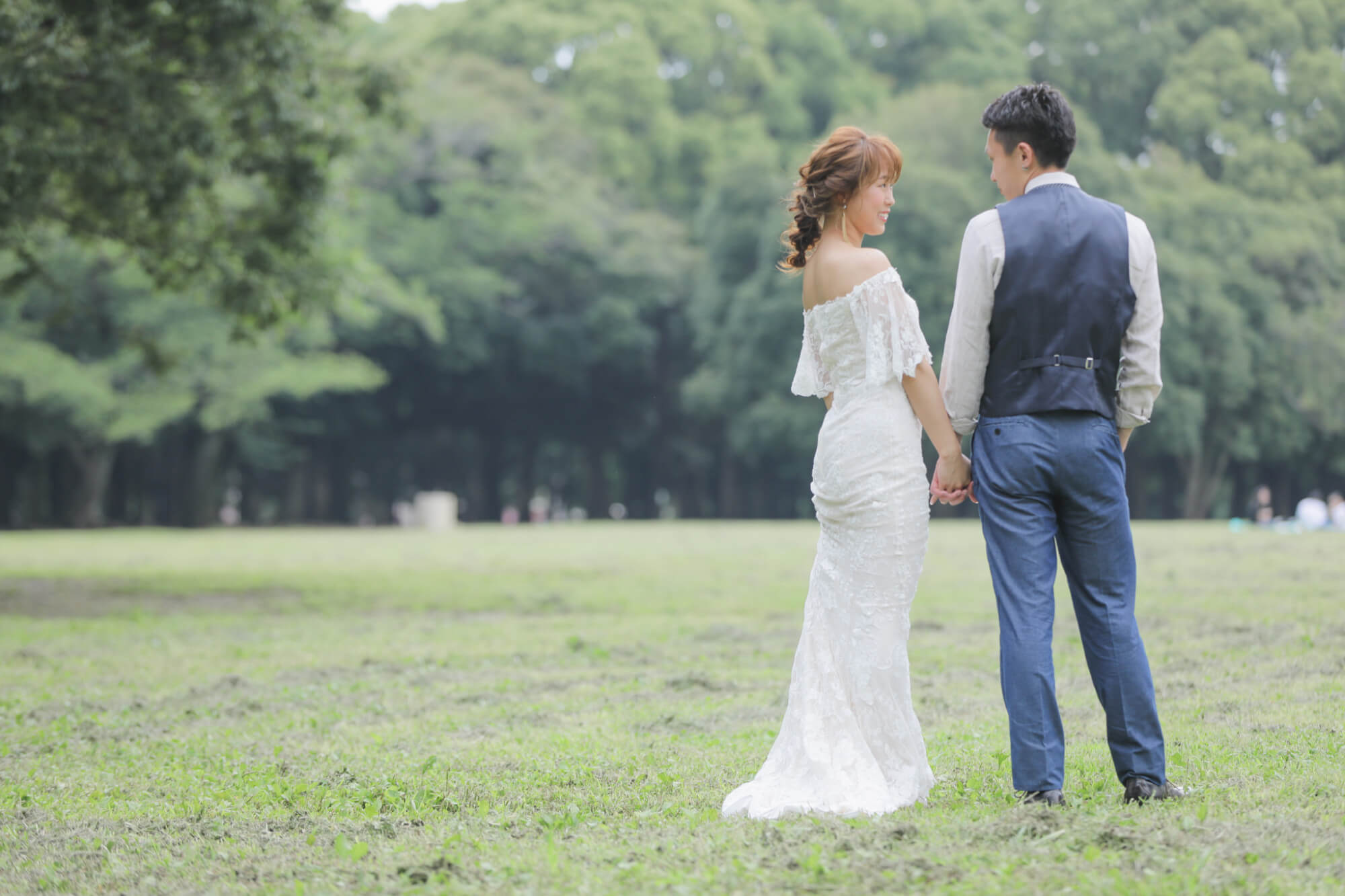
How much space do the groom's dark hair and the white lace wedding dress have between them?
24.1 inches

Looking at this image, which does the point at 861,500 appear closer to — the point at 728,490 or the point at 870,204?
the point at 870,204

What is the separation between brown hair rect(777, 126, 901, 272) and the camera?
505cm

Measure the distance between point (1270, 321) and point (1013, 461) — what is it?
4048 centimetres

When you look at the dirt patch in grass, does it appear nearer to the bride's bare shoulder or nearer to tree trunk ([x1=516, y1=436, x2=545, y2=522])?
the bride's bare shoulder

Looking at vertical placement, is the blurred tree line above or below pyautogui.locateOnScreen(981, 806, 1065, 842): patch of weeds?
above

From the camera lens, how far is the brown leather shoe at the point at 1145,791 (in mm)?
4758

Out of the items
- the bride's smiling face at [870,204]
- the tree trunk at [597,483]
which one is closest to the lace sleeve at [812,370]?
the bride's smiling face at [870,204]

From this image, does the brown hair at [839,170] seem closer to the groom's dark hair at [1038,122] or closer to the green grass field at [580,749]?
the groom's dark hair at [1038,122]

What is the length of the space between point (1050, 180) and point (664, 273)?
45389 mm

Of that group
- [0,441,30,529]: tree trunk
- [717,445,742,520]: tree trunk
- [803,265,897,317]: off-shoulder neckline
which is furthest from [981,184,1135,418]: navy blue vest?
[717,445,742,520]: tree trunk

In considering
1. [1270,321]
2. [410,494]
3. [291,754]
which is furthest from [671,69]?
[291,754]

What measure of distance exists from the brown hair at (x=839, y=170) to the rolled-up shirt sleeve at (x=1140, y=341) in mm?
859

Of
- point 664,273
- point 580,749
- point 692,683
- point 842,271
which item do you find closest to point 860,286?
point 842,271

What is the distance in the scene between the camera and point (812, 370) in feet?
17.5
